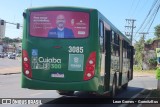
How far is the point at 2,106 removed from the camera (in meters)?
13.1

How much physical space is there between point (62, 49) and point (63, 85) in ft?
3.68

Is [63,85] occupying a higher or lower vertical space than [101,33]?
lower

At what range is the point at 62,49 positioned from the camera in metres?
12.6

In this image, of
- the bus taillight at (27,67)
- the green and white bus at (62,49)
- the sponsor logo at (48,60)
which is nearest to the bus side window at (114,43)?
the green and white bus at (62,49)

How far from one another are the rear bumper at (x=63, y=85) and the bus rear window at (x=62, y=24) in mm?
1453

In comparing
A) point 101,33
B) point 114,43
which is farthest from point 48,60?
point 114,43

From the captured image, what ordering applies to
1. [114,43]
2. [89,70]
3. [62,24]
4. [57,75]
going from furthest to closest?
1. [114,43]
2. [62,24]
3. [57,75]
4. [89,70]

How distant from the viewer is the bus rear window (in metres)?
12.6

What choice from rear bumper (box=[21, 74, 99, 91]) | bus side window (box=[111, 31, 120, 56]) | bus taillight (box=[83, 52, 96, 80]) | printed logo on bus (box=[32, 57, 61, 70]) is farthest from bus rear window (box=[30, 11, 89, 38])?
bus side window (box=[111, 31, 120, 56])

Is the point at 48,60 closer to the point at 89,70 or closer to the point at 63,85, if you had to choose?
the point at 63,85

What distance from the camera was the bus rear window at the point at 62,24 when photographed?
1258 centimetres

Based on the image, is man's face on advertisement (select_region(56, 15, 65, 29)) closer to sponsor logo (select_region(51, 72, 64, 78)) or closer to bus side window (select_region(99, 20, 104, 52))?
bus side window (select_region(99, 20, 104, 52))

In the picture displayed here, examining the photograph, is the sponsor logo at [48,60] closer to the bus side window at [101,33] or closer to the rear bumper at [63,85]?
the rear bumper at [63,85]

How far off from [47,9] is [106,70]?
3.50m
